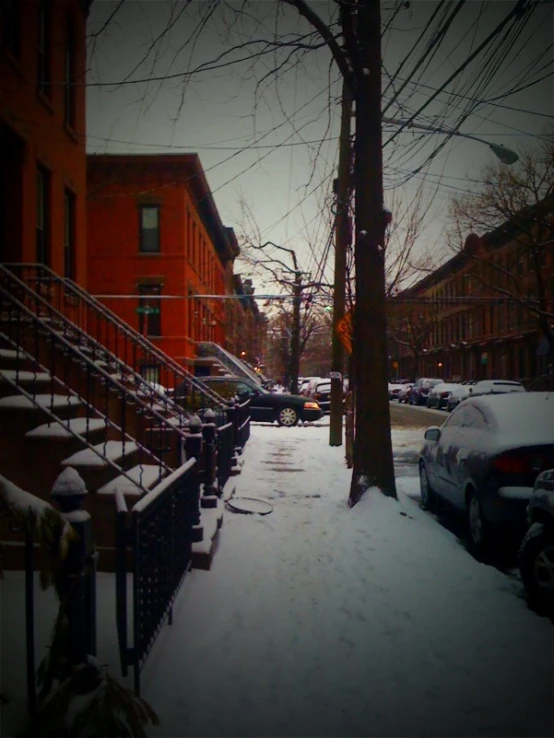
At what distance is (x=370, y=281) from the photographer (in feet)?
26.4

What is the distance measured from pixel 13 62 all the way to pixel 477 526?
352 inches

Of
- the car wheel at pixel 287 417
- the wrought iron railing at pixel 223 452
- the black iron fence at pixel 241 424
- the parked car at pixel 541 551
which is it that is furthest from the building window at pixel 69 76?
the car wheel at pixel 287 417

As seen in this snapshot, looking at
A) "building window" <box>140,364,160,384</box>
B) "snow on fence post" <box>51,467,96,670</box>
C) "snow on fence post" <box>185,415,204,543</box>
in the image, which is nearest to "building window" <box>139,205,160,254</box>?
"building window" <box>140,364,160,384</box>

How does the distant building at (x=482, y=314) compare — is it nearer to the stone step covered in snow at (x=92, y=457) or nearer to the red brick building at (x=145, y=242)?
the red brick building at (x=145, y=242)

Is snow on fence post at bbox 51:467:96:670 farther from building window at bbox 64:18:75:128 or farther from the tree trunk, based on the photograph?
building window at bbox 64:18:75:128

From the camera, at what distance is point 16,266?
357 inches

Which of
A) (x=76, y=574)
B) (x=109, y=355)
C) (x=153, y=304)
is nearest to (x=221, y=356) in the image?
(x=153, y=304)

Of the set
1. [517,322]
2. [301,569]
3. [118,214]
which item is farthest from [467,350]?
[301,569]

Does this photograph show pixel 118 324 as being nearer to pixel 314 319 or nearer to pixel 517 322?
pixel 314 319

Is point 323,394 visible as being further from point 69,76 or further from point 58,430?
point 58,430

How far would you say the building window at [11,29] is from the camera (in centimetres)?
866

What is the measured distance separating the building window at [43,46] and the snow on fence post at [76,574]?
9.17m

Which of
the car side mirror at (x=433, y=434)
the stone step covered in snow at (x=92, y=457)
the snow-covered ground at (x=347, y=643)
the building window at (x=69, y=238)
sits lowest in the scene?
the snow-covered ground at (x=347, y=643)

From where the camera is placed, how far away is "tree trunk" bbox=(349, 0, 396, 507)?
7938mm
